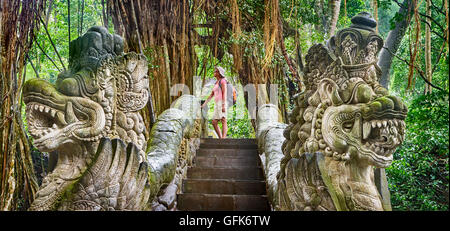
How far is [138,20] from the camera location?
4.44 metres

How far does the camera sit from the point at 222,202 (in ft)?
11.7

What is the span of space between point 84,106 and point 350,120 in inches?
67.7

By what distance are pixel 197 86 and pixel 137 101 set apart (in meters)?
3.48

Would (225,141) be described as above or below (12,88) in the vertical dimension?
above

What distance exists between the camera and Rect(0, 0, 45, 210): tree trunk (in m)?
2.90

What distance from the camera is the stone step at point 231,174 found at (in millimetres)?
4227

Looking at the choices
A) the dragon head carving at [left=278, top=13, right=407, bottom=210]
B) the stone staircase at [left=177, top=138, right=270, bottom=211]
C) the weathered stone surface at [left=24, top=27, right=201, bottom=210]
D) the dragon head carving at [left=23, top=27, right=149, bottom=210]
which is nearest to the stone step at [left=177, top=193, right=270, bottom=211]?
the stone staircase at [left=177, top=138, right=270, bottom=211]

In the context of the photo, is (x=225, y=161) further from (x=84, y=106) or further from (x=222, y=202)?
(x=84, y=106)

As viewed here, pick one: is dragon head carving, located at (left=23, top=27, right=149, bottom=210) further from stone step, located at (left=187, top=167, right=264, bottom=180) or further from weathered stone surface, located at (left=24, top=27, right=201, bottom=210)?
stone step, located at (left=187, top=167, right=264, bottom=180)

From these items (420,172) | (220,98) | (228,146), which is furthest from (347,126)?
(220,98)
